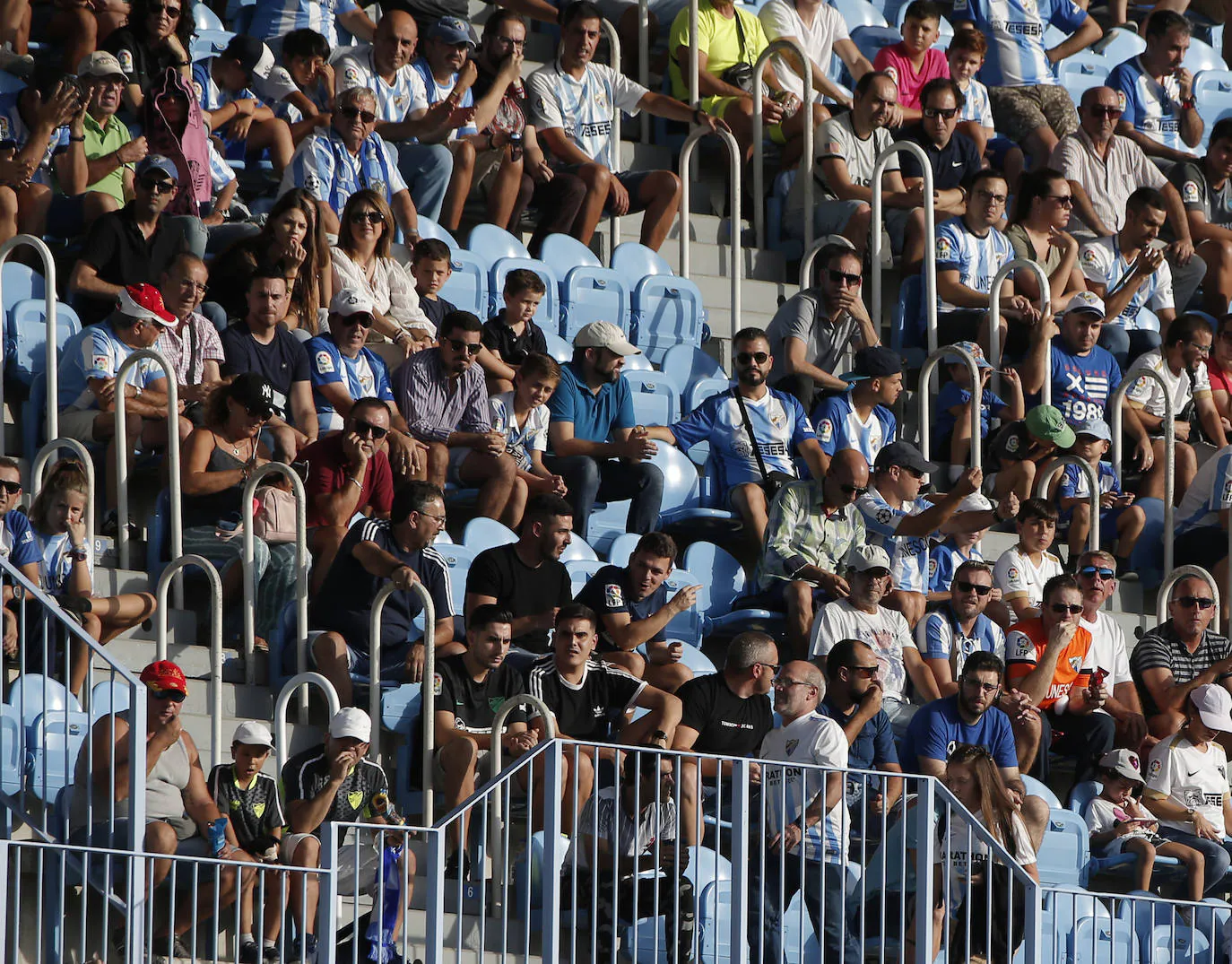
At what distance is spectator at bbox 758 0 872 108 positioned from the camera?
46.2 feet

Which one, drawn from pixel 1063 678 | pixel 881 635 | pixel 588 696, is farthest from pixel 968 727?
pixel 588 696

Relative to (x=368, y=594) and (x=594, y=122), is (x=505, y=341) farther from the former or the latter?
(x=368, y=594)

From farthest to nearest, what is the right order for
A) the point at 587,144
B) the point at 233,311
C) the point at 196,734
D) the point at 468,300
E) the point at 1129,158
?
the point at 1129,158, the point at 587,144, the point at 468,300, the point at 233,311, the point at 196,734

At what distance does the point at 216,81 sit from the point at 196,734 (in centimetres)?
415

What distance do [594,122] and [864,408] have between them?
7.19 feet

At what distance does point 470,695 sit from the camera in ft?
32.6

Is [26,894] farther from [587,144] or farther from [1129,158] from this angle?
[1129,158]

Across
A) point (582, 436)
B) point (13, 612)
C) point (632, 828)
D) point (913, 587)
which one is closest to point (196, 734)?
point (13, 612)

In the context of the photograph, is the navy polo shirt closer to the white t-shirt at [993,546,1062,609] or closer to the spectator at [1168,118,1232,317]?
the white t-shirt at [993,546,1062,609]

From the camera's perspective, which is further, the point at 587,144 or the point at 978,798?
the point at 587,144

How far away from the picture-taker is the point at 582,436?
11844mm

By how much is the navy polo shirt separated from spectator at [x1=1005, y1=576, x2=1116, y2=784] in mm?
1925

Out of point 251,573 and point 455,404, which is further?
point 455,404

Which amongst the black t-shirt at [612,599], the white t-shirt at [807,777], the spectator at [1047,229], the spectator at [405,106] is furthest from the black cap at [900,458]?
the spectator at [405,106]
